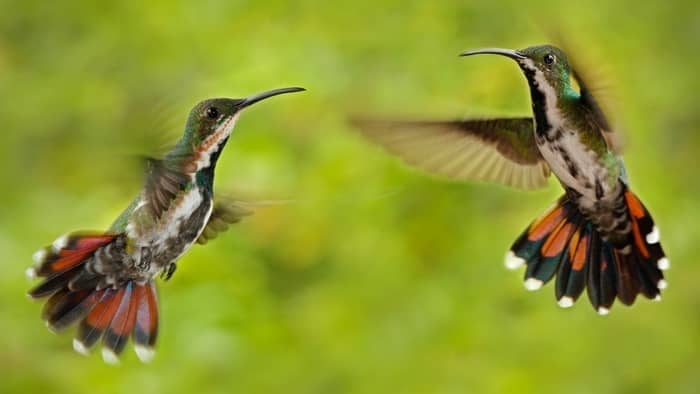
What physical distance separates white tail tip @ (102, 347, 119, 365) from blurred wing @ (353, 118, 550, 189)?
0.48 metres

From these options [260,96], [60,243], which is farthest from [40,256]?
[260,96]

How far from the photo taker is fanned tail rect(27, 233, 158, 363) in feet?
3.77

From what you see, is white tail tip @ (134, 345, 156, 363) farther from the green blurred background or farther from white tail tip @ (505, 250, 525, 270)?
the green blurred background

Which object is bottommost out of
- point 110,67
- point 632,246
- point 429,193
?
point 632,246

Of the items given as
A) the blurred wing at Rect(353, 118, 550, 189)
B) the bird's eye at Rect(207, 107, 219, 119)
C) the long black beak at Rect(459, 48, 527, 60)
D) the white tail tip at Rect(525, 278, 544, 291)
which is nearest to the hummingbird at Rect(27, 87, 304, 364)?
the bird's eye at Rect(207, 107, 219, 119)

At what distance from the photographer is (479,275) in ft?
12.5

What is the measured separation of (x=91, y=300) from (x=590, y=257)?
72cm

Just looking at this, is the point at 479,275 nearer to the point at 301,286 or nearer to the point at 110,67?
the point at 301,286

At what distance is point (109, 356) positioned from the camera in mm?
1184

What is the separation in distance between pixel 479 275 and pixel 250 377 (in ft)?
2.97

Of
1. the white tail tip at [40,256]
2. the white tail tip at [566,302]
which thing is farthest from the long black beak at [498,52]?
the white tail tip at [40,256]

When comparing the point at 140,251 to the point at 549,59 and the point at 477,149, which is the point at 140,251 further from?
the point at 477,149

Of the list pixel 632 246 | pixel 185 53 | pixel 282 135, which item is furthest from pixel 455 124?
pixel 185 53

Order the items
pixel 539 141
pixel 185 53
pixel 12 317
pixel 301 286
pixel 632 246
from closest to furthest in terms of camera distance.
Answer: pixel 539 141, pixel 632 246, pixel 12 317, pixel 185 53, pixel 301 286
